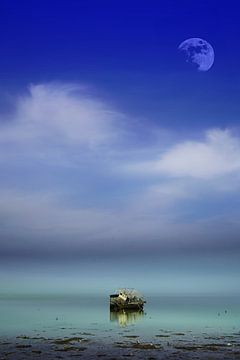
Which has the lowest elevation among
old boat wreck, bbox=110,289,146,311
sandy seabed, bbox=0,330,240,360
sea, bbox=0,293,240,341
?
sandy seabed, bbox=0,330,240,360

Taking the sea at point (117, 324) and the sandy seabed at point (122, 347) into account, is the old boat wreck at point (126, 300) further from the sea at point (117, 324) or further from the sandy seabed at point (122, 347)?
the sandy seabed at point (122, 347)

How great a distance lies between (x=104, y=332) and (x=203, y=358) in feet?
76.1

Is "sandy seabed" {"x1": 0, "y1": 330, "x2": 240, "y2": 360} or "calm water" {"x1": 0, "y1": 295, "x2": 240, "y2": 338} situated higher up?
"calm water" {"x1": 0, "y1": 295, "x2": 240, "y2": 338}

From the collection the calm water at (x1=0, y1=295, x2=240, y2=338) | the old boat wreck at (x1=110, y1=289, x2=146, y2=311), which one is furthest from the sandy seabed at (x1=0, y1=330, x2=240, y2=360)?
the old boat wreck at (x1=110, y1=289, x2=146, y2=311)

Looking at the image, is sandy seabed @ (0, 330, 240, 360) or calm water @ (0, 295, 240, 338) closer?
sandy seabed @ (0, 330, 240, 360)

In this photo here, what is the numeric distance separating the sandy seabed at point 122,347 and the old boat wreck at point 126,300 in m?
42.9

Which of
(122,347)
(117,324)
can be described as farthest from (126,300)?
(122,347)

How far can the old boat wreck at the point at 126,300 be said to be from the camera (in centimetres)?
9531

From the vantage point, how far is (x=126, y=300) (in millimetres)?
95438

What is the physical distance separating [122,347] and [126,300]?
54825 mm

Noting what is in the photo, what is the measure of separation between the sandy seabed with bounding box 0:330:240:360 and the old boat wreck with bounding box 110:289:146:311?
4287 centimetres

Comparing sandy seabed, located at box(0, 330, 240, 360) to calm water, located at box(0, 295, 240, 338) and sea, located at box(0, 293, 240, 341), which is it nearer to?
sea, located at box(0, 293, 240, 341)

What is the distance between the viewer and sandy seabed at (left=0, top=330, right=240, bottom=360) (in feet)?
120

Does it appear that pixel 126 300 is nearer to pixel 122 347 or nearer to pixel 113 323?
pixel 113 323
